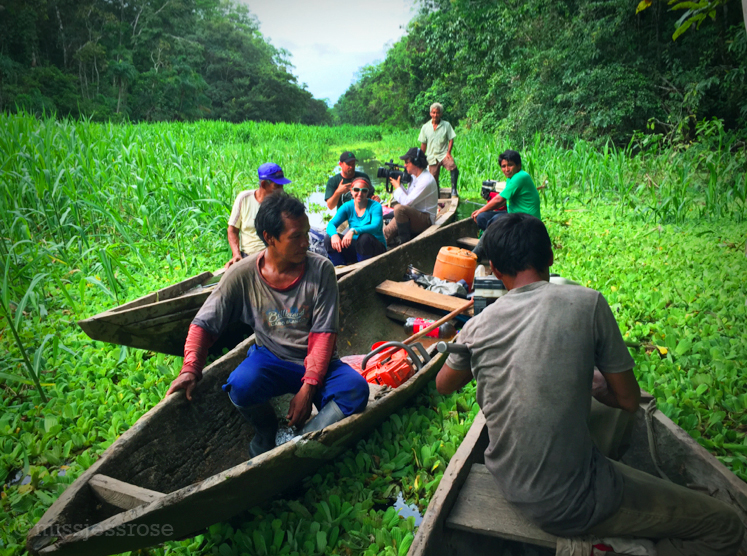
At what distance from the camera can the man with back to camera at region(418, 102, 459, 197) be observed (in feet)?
27.4

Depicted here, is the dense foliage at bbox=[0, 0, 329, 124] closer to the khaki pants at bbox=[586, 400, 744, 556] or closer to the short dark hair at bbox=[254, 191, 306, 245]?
the short dark hair at bbox=[254, 191, 306, 245]

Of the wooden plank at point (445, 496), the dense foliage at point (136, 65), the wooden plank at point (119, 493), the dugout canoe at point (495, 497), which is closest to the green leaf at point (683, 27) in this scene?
the dugout canoe at point (495, 497)

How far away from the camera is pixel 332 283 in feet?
7.95

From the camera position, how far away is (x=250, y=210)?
4.19 m

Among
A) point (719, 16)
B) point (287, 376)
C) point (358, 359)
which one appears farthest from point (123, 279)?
point (719, 16)

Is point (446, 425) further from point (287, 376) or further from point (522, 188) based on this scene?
point (522, 188)

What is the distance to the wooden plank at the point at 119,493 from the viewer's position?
1709 mm

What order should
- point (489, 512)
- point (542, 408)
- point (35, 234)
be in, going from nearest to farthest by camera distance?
point (542, 408), point (489, 512), point (35, 234)

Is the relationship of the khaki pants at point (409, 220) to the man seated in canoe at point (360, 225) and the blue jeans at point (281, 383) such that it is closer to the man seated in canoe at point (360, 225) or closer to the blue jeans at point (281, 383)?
the man seated in canoe at point (360, 225)

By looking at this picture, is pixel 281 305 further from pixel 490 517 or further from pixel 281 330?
pixel 490 517

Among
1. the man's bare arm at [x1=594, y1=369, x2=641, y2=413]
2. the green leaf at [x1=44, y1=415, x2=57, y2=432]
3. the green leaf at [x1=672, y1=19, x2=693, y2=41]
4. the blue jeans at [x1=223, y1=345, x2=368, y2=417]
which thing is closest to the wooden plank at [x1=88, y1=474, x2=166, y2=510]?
the blue jeans at [x1=223, y1=345, x2=368, y2=417]

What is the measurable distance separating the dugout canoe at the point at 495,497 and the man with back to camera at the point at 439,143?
6616mm

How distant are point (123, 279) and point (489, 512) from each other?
418 centimetres

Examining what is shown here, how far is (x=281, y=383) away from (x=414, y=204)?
3463mm
